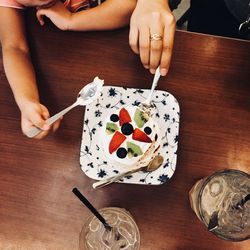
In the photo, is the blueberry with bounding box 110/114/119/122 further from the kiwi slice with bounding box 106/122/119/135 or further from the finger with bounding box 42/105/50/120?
the finger with bounding box 42/105/50/120

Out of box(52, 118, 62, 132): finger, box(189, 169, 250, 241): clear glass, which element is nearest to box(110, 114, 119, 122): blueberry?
box(52, 118, 62, 132): finger

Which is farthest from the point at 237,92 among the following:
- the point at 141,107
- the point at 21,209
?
the point at 21,209

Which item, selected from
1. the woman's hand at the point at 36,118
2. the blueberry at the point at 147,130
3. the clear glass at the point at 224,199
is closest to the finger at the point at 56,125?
the woman's hand at the point at 36,118

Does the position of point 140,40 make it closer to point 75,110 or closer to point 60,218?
point 75,110

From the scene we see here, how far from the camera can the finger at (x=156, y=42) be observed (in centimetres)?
84

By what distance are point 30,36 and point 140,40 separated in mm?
336

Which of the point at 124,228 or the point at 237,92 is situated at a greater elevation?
the point at 237,92

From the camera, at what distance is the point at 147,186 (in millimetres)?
844

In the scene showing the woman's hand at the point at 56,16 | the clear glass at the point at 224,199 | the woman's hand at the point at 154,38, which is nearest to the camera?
the clear glass at the point at 224,199

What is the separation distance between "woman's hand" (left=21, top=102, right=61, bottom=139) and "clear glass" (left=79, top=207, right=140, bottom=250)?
9.5 inches

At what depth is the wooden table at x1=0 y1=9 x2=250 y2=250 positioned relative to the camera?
32.3 inches

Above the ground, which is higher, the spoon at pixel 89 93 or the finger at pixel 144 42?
the finger at pixel 144 42

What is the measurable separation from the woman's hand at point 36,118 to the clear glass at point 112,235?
24cm

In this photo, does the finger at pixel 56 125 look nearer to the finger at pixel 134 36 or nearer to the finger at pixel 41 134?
the finger at pixel 41 134
